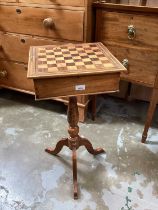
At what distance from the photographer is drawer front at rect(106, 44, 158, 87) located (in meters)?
1.58

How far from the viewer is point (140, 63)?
5.35 ft

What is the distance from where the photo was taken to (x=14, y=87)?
219 cm

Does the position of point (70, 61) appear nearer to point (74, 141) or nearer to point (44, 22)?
point (74, 141)

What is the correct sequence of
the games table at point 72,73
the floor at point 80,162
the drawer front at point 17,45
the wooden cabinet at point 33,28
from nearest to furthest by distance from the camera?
the games table at point 72,73, the floor at point 80,162, the wooden cabinet at point 33,28, the drawer front at point 17,45

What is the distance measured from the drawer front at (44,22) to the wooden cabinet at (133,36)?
0.16 m

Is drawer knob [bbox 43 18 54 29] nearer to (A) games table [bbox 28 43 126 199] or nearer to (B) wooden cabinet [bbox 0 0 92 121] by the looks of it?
(B) wooden cabinet [bbox 0 0 92 121]

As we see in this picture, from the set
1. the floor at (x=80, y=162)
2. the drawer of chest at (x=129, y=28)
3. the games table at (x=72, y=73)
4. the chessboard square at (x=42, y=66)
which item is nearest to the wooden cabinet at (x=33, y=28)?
the drawer of chest at (x=129, y=28)

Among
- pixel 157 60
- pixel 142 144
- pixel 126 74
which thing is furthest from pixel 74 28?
pixel 142 144

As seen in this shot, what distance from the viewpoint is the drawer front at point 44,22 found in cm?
165

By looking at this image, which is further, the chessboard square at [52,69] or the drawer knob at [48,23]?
the drawer knob at [48,23]

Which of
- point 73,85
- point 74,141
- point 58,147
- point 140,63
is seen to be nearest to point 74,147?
point 74,141

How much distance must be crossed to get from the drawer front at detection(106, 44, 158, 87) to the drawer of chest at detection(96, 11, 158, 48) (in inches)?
2.0

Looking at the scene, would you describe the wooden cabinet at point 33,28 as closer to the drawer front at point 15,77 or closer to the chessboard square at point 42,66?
the drawer front at point 15,77

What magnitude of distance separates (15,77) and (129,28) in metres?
1.12
